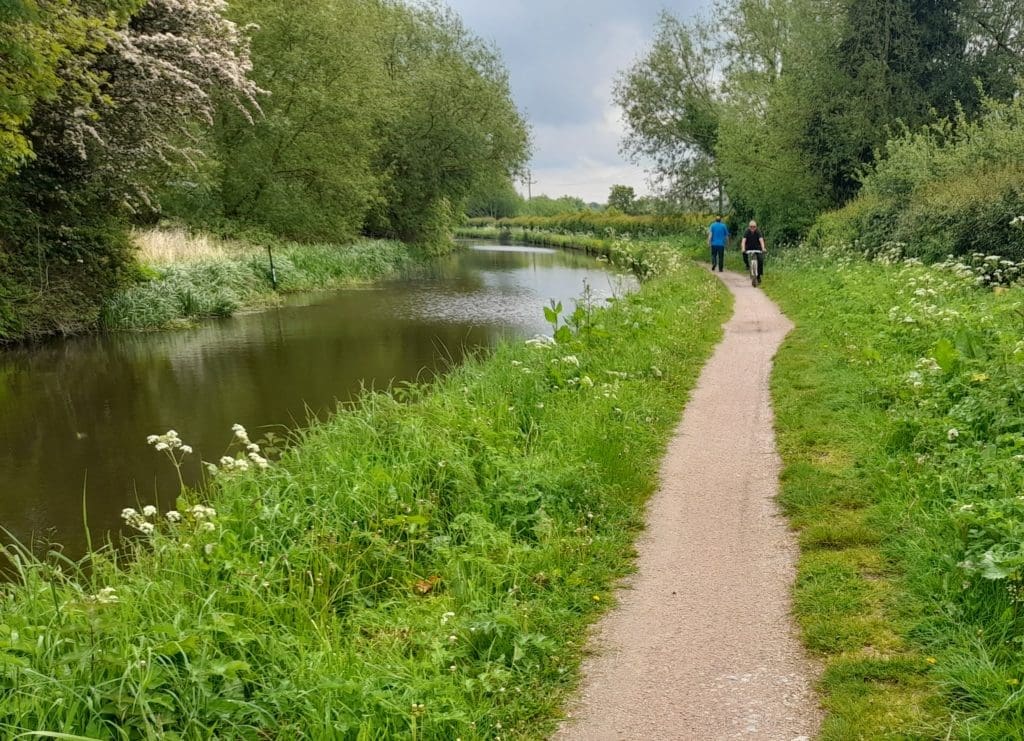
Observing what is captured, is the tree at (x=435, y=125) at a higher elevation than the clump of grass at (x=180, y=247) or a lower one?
higher

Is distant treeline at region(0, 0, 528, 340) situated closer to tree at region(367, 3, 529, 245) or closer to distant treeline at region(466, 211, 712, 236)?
tree at region(367, 3, 529, 245)

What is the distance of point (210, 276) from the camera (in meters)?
20.5

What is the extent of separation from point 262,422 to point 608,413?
510 cm

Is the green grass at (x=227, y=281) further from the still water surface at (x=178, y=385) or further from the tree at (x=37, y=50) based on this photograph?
the tree at (x=37, y=50)

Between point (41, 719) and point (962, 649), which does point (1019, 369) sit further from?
point (41, 719)

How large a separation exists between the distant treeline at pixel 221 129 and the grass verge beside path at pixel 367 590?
9375 millimetres

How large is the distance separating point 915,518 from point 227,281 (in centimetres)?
2016

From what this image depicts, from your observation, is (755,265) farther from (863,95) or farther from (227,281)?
(227,281)

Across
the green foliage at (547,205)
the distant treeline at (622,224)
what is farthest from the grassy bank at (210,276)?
the green foliage at (547,205)

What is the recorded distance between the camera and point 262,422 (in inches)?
378

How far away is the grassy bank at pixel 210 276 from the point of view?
17516 millimetres

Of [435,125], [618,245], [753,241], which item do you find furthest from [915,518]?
[435,125]

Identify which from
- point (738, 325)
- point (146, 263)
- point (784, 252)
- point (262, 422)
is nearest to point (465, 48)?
point (784, 252)

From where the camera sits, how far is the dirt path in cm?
324
